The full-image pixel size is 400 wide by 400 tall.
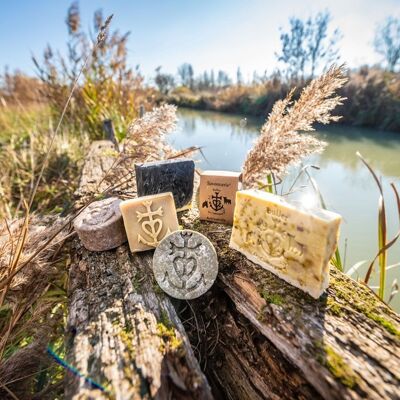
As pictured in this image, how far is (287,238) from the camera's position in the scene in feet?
3.13

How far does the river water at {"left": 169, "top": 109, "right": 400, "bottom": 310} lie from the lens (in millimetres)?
2527

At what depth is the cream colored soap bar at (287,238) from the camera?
0.87 metres

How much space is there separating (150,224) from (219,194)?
43 centimetres

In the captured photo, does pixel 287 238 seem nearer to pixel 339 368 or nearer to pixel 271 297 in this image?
pixel 271 297

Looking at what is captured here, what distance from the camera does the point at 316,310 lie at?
87 centimetres

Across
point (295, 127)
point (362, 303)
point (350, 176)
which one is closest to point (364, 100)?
point (350, 176)

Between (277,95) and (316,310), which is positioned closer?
(316,310)

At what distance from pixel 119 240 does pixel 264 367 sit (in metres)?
0.88

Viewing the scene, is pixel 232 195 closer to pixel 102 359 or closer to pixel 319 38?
pixel 102 359

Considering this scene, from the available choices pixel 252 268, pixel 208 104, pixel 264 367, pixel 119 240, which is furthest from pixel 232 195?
pixel 208 104

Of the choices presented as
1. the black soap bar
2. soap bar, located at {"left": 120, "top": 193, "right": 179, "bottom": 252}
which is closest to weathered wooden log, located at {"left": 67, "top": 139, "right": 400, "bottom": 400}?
soap bar, located at {"left": 120, "top": 193, "right": 179, "bottom": 252}

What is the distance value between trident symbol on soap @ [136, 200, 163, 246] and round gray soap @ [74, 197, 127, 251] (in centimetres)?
14

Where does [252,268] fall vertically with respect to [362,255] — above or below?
above

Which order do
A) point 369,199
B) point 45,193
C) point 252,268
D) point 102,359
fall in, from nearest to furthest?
point 102,359, point 252,268, point 45,193, point 369,199
